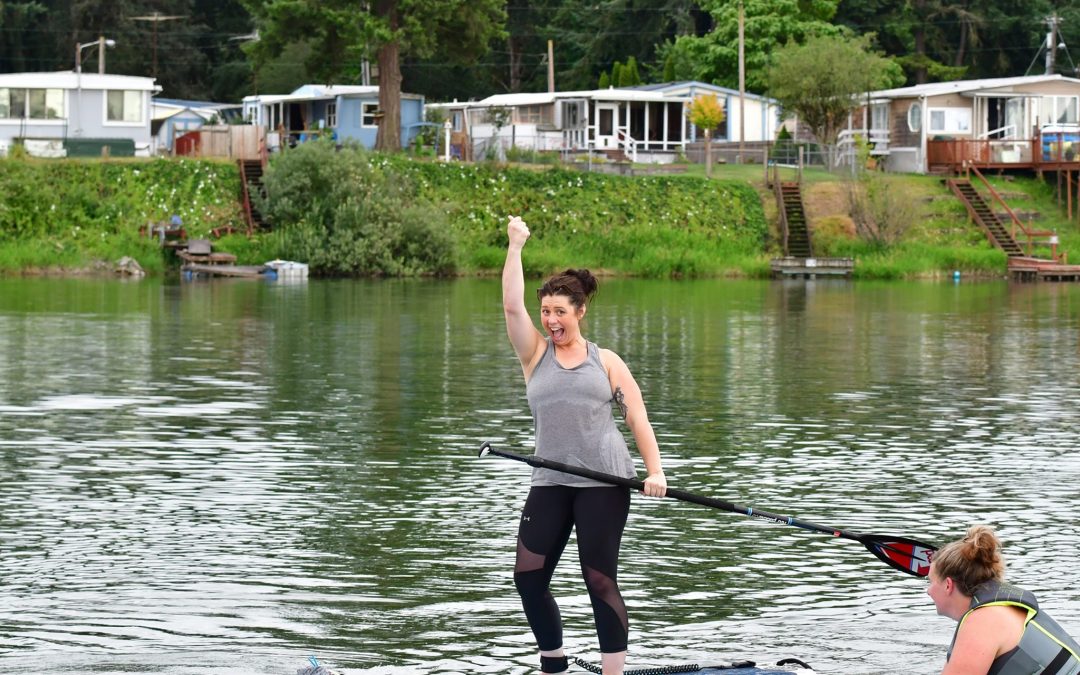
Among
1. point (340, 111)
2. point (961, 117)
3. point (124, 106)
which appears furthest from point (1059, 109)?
point (124, 106)

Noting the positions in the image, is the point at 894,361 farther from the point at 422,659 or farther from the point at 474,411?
the point at 422,659

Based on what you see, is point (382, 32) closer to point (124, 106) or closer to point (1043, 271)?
point (124, 106)

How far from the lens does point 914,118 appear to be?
8200 centimetres

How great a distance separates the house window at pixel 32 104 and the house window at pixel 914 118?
122 ft

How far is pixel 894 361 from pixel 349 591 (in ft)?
64.7

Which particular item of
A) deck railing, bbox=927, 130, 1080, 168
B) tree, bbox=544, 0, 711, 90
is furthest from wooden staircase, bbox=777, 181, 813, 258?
tree, bbox=544, 0, 711, 90

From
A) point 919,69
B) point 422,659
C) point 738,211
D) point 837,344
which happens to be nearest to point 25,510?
point 422,659

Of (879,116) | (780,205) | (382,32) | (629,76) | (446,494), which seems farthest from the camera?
(629,76)

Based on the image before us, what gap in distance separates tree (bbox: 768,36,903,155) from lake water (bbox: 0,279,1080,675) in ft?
145

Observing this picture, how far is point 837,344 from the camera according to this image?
33750 mm

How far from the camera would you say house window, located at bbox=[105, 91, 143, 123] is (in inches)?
3017

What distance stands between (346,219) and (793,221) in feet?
59.1

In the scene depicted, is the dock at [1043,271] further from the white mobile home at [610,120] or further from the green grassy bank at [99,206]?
the green grassy bank at [99,206]

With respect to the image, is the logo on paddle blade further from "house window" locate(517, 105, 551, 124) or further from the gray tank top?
"house window" locate(517, 105, 551, 124)
